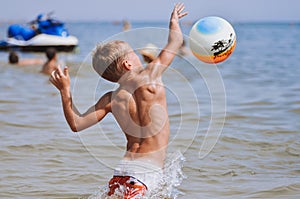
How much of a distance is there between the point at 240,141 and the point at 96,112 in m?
3.03

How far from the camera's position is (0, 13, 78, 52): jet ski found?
18453 millimetres

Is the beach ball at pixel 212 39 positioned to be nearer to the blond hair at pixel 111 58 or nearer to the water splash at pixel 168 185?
the blond hair at pixel 111 58

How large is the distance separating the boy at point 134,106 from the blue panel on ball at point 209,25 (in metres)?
0.50

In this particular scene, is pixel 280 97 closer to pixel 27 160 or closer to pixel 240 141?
pixel 240 141

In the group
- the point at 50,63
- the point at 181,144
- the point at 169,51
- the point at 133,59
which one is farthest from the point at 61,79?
the point at 50,63

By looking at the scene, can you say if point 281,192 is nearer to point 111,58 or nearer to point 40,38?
point 111,58

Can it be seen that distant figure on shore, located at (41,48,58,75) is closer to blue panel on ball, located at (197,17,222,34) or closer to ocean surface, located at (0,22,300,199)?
ocean surface, located at (0,22,300,199)

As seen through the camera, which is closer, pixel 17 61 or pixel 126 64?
pixel 126 64

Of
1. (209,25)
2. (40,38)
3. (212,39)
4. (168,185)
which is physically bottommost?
(168,185)

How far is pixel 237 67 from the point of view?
15.8m

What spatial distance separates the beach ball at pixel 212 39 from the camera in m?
3.93

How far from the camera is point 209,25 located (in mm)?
3949

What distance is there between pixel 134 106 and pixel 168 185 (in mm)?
816

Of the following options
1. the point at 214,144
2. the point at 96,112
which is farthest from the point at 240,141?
the point at 96,112
